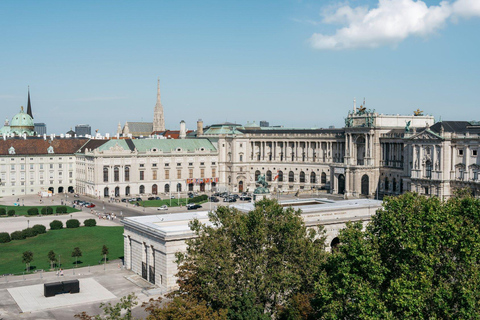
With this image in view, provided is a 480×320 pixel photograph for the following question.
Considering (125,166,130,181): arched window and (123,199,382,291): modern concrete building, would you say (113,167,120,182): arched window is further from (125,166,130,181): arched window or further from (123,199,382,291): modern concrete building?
(123,199,382,291): modern concrete building

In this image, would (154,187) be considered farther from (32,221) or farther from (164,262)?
(164,262)

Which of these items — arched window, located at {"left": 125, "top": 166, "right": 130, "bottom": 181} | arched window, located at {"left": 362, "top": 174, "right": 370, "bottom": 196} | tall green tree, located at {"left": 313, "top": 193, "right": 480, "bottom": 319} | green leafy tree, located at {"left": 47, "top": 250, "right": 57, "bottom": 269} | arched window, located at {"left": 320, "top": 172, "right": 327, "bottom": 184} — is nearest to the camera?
tall green tree, located at {"left": 313, "top": 193, "right": 480, "bottom": 319}

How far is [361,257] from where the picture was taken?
39.0 meters

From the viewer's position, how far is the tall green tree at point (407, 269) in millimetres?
36406

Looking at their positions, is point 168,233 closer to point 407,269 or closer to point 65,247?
point 407,269

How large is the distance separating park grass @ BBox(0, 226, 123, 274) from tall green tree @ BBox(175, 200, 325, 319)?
1181 inches

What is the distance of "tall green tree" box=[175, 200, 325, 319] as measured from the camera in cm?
4397

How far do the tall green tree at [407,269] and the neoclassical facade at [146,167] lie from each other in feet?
315

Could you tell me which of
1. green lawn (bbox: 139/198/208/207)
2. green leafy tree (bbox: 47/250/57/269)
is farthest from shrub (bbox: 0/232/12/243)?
green lawn (bbox: 139/198/208/207)

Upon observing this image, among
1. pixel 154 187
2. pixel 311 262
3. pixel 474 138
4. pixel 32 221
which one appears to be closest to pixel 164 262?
pixel 311 262

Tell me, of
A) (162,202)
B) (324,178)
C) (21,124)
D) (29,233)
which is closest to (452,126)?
(324,178)

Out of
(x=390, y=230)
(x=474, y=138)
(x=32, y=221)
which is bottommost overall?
(x=32, y=221)

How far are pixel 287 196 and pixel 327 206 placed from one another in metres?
61.5

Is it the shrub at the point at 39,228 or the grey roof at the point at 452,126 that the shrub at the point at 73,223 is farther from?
the grey roof at the point at 452,126
